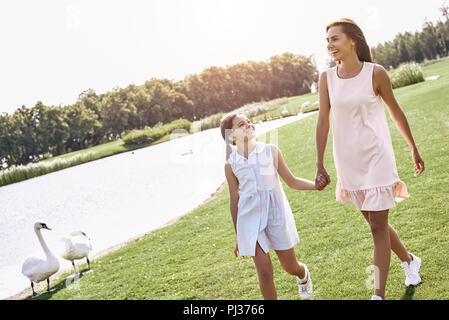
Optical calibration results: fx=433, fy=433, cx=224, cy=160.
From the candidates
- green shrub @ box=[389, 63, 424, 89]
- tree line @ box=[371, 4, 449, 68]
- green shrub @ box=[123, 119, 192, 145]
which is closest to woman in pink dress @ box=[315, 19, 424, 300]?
green shrub @ box=[389, 63, 424, 89]

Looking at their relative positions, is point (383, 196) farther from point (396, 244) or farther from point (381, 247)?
point (396, 244)

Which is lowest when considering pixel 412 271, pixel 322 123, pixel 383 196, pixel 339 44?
pixel 412 271

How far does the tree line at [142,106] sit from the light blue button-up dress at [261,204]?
42.3 feet

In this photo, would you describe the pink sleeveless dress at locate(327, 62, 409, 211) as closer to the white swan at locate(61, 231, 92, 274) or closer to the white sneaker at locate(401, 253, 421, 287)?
the white sneaker at locate(401, 253, 421, 287)

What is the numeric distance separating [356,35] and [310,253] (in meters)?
2.43

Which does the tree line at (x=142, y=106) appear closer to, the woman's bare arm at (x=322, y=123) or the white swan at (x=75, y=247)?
the white swan at (x=75, y=247)

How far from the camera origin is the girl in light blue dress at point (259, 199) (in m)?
2.83

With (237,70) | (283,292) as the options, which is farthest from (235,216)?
(237,70)

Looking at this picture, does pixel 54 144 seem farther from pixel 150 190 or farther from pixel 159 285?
pixel 159 285

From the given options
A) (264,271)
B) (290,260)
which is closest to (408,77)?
(290,260)

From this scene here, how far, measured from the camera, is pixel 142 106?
23.1 meters

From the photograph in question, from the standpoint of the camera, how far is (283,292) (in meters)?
3.75

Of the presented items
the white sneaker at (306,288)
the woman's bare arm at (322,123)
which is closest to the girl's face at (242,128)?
the woman's bare arm at (322,123)

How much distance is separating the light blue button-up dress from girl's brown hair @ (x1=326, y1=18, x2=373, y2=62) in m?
0.86
